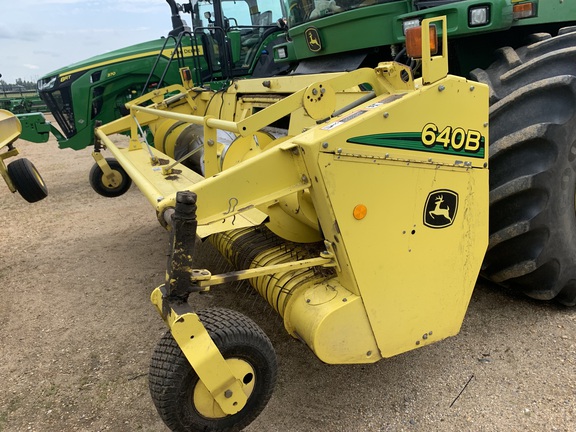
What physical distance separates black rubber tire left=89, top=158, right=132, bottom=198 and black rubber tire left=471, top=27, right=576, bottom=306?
3532mm

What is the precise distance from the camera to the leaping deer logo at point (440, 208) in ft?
6.38

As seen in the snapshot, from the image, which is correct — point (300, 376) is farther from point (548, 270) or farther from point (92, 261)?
point (92, 261)

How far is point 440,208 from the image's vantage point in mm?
1966

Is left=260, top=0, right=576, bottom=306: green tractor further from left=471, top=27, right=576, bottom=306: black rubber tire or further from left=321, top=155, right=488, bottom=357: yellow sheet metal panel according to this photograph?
left=321, top=155, right=488, bottom=357: yellow sheet metal panel

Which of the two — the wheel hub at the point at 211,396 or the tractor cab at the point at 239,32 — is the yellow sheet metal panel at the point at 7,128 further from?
the wheel hub at the point at 211,396

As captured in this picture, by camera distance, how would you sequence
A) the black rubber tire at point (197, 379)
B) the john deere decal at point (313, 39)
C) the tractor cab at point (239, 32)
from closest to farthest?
the black rubber tire at point (197, 379) < the john deere decal at point (313, 39) < the tractor cab at point (239, 32)

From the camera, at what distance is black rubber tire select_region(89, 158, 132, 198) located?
4660 mm

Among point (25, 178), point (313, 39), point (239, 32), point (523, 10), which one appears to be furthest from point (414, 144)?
point (239, 32)

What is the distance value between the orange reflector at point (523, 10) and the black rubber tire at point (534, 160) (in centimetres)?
34

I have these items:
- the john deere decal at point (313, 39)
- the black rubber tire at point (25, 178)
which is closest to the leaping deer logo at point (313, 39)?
the john deere decal at point (313, 39)

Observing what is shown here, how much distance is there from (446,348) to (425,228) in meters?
0.86

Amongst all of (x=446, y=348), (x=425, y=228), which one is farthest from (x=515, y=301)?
Answer: (x=425, y=228)

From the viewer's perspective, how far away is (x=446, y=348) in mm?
2475

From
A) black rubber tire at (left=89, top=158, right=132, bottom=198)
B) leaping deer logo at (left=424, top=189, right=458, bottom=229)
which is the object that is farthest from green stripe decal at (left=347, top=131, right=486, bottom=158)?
black rubber tire at (left=89, top=158, right=132, bottom=198)
